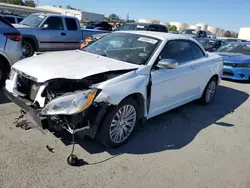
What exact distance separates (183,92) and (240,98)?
3.38 metres

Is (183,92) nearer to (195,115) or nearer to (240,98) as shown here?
(195,115)

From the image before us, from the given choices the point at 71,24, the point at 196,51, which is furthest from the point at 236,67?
the point at 71,24

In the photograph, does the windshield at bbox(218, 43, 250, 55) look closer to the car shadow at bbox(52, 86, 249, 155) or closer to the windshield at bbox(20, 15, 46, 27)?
the car shadow at bbox(52, 86, 249, 155)

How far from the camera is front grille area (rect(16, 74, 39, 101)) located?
354 centimetres

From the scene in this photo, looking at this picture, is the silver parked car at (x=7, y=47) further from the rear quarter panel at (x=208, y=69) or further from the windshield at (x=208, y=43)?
the windshield at (x=208, y=43)

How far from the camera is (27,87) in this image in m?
3.70

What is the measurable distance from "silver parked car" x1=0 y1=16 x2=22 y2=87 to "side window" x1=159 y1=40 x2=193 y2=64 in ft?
10.6

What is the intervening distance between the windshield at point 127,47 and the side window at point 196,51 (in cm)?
135

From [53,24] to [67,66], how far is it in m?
7.75

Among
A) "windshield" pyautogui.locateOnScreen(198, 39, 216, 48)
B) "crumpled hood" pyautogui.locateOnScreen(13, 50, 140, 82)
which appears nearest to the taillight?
"crumpled hood" pyautogui.locateOnScreen(13, 50, 140, 82)

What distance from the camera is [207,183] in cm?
321

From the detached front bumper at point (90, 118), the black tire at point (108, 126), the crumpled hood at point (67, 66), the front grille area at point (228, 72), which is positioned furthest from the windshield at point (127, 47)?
the front grille area at point (228, 72)

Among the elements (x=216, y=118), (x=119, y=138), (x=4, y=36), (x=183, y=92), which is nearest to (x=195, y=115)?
(x=216, y=118)

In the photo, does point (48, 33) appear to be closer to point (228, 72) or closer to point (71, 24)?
point (71, 24)
